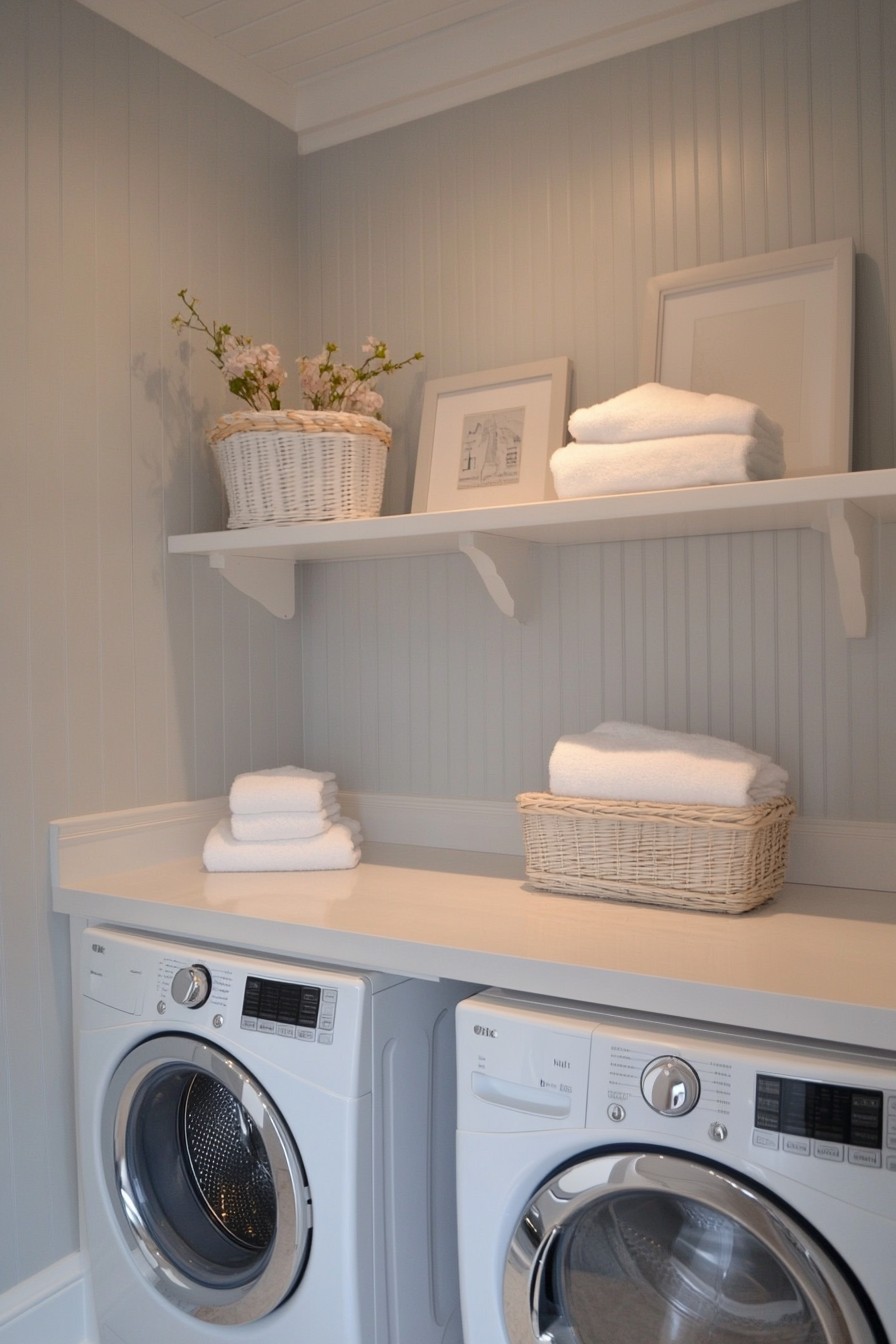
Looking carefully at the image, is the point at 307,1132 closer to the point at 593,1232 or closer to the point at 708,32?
the point at 593,1232

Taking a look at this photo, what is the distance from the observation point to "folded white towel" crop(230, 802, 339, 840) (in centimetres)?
195

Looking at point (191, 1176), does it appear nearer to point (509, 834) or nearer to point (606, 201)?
point (509, 834)

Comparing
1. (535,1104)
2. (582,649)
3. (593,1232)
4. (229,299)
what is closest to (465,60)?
(229,299)

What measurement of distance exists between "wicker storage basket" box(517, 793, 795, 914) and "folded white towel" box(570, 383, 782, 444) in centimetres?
55

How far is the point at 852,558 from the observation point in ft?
5.12

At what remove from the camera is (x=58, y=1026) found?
6.07ft

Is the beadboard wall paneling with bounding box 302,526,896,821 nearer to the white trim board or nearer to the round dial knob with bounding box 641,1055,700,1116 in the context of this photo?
the white trim board

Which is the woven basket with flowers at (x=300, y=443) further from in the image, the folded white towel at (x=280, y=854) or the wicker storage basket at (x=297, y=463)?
the folded white towel at (x=280, y=854)

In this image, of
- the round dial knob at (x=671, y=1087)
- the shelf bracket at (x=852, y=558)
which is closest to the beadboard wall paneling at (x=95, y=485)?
the round dial knob at (x=671, y=1087)

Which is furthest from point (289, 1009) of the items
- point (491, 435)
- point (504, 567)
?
point (491, 435)

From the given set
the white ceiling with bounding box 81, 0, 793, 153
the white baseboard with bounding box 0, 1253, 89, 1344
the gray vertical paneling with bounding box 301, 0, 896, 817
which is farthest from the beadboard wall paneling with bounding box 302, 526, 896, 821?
the white baseboard with bounding box 0, 1253, 89, 1344

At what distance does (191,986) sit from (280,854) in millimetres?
365

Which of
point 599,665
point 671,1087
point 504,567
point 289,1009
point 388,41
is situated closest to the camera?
point 671,1087

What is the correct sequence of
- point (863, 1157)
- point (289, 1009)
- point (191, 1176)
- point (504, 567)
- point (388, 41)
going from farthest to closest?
point (388, 41) < point (504, 567) < point (191, 1176) < point (289, 1009) < point (863, 1157)
